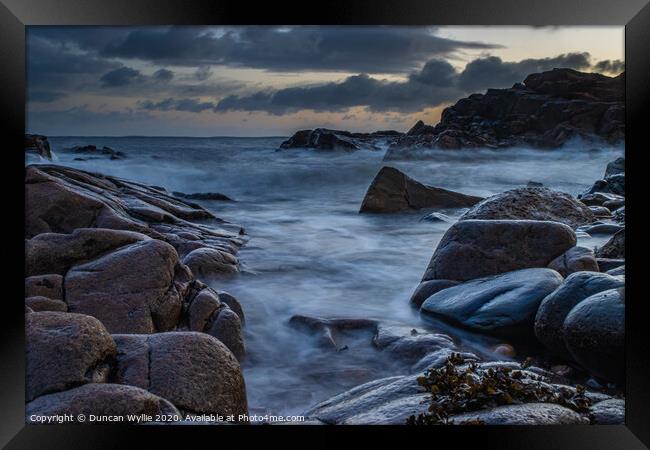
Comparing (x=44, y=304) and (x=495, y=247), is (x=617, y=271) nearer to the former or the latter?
(x=495, y=247)

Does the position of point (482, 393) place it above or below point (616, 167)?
Answer: below

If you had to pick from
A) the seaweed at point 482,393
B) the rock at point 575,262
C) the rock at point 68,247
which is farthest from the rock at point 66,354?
the rock at point 575,262

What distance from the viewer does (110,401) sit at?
3041mm

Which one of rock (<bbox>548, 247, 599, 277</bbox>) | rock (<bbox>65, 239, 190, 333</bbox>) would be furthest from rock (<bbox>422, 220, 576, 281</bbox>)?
rock (<bbox>65, 239, 190, 333</bbox>)

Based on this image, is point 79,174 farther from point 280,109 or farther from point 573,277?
point 573,277

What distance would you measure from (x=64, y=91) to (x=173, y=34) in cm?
86

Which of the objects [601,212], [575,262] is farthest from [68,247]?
[601,212]

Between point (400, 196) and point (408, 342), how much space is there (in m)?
1.36

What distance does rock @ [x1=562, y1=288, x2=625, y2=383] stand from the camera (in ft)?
12.3

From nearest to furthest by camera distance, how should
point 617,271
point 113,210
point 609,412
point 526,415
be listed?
1. point 526,415
2. point 609,412
3. point 617,271
4. point 113,210

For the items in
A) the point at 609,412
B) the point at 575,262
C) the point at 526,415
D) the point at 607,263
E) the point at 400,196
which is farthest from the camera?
the point at 400,196

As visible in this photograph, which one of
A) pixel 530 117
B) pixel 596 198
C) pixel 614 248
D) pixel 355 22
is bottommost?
pixel 614 248

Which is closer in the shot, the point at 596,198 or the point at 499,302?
the point at 499,302

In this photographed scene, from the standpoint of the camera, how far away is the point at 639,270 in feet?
12.4
